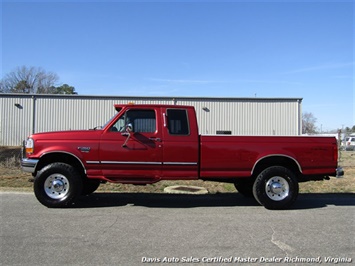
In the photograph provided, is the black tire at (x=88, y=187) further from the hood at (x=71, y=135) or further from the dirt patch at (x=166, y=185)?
the hood at (x=71, y=135)

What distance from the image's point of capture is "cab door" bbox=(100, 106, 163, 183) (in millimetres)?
7281

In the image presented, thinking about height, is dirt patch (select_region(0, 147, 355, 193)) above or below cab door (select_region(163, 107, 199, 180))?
below

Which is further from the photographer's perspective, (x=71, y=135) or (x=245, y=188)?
(x=245, y=188)

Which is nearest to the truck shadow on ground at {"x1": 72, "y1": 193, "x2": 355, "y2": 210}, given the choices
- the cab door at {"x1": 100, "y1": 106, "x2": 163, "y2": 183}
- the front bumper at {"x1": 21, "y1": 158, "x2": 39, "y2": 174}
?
the cab door at {"x1": 100, "y1": 106, "x2": 163, "y2": 183}

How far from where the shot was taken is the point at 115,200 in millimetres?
8211

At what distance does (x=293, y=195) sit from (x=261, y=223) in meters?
1.58

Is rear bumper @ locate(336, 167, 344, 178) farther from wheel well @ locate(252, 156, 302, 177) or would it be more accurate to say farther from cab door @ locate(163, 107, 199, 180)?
cab door @ locate(163, 107, 199, 180)

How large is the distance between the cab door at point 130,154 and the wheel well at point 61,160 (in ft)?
1.90

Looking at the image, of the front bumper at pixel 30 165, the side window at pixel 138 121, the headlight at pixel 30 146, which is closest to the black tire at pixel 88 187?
the front bumper at pixel 30 165

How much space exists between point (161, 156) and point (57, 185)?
220 cm

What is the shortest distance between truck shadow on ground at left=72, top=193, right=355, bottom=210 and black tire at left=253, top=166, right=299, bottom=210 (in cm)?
36

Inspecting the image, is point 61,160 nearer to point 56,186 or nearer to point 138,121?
point 56,186

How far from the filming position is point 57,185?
7.22 m

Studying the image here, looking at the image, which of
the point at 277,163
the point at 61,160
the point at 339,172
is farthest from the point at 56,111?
the point at 339,172
